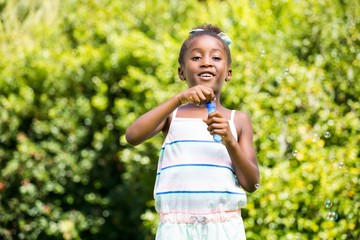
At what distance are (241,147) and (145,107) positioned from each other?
3.31m

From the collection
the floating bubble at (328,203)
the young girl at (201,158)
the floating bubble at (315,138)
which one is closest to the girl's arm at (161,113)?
the young girl at (201,158)

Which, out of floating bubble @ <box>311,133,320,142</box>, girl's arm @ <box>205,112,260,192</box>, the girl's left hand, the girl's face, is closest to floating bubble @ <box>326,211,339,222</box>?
floating bubble @ <box>311,133,320,142</box>

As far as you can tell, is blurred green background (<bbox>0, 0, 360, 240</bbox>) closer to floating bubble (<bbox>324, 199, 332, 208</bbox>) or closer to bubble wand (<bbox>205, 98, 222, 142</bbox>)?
floating bubble (<bbox>324, 199, 332, 208</bbox>)

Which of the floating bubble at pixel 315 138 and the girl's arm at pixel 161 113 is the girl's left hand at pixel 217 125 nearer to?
the girl's arm at pixel 161 113

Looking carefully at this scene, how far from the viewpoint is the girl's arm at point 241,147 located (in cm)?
265

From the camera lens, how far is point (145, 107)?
20.1 feet

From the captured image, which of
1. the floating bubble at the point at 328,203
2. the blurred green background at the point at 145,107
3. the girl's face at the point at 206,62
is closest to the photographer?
the girl's face at the point at 206,62

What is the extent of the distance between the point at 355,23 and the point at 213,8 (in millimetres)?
1754

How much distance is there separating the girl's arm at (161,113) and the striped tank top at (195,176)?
0.27 feet

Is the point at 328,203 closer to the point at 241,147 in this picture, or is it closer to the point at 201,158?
the point at 241,147

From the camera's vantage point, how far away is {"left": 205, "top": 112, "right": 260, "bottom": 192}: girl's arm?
2654mm

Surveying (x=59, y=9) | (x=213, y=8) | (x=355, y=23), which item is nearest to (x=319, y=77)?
(x=355, y=23)

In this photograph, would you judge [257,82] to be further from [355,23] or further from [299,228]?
[299,228]

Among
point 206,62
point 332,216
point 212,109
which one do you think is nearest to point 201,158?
Answer: point 212,109
